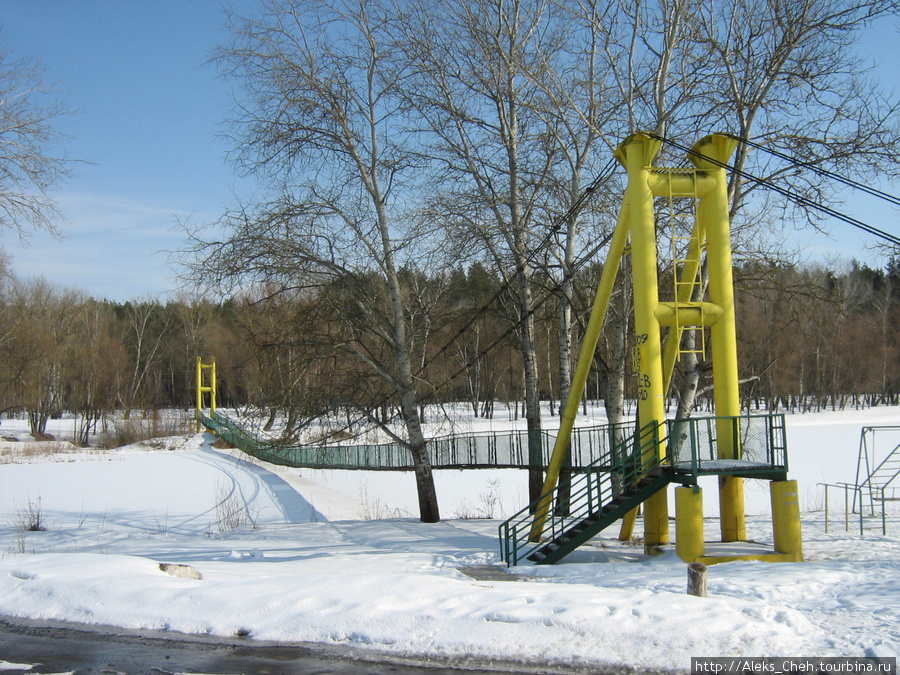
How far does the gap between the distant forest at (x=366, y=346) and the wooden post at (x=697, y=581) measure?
7.50m

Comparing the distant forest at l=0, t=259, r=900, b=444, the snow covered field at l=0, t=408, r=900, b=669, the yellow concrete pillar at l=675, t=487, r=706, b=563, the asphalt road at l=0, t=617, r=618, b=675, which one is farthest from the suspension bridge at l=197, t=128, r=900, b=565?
the asphalt road at l=0, t=617, r=618, b=675

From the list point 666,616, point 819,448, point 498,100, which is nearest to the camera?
point 666,616

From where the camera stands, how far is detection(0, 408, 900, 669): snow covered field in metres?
6.34

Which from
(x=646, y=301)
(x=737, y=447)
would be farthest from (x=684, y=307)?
(x=737, y=447)

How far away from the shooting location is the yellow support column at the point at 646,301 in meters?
11.4

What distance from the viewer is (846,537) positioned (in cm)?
1320

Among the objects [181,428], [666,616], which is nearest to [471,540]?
[666,616]

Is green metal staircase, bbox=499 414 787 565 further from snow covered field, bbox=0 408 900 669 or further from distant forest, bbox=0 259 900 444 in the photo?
distant forest, bbox=0 259 900 444

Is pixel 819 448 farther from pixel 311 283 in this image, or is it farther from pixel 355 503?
pixel 311 283

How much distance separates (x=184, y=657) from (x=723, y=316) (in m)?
9.27

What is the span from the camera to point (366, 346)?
1780 centimetres

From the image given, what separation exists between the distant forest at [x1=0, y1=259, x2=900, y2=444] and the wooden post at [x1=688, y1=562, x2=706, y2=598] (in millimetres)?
7503

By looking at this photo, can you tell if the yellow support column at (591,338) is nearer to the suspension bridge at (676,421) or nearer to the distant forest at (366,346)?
the suspension bridge at (676,421)

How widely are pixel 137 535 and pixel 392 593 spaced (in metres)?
10.7
